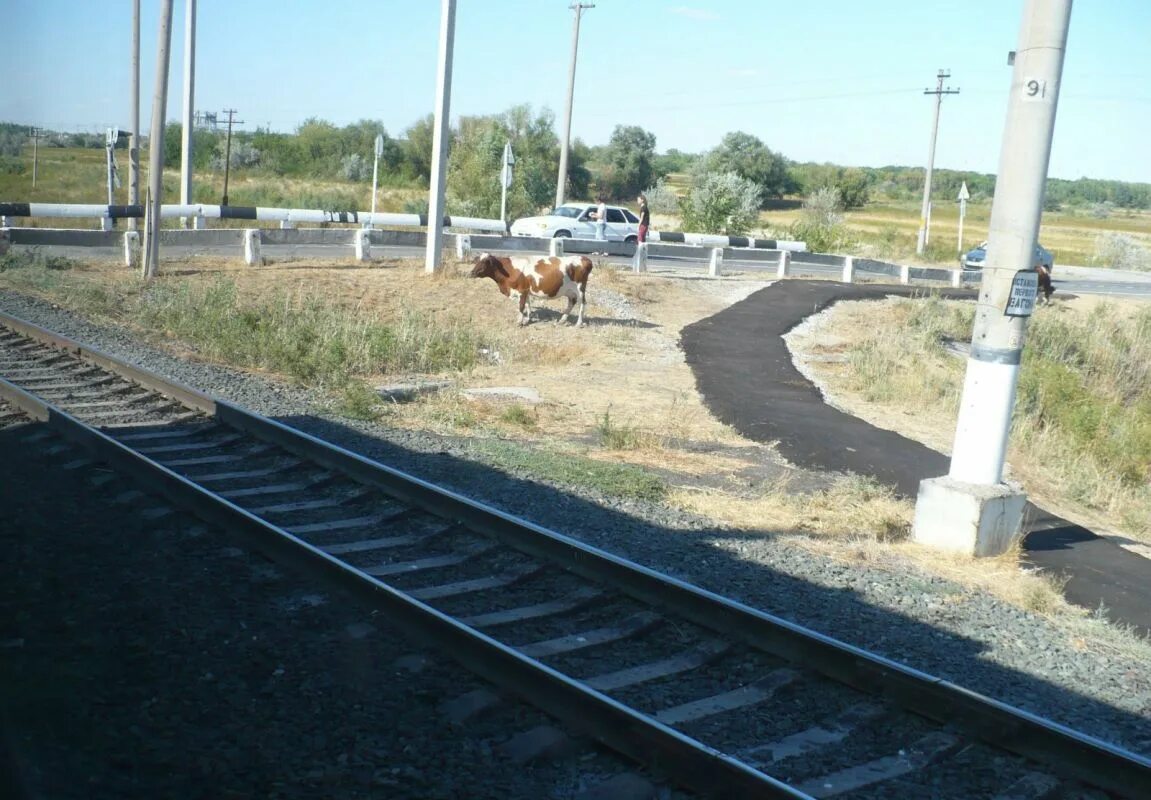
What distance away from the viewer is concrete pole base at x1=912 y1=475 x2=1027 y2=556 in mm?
9086

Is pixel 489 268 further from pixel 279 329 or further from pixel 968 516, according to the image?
Result: pixel 968 516

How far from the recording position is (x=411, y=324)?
Answer: 18234 mm

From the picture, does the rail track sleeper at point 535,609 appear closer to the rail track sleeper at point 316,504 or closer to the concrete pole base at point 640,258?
the rail track sleeper at point 316,504

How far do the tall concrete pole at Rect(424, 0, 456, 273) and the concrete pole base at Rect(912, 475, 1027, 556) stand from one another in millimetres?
15826

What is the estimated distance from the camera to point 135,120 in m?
32.2

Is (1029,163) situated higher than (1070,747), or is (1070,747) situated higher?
(1029,163)

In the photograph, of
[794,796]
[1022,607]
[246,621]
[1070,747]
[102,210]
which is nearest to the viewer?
[794,796]

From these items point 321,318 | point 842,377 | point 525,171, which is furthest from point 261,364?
point 525,171

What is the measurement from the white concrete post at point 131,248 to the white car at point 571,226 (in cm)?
1471

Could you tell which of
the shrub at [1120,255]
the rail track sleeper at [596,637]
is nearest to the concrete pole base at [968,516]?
the rail track sleeper at [596,637]

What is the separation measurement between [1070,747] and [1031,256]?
4978 millimetres

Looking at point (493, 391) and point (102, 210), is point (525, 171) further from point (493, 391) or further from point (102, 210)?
point (493, 391)

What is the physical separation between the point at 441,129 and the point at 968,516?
1696 centimetres

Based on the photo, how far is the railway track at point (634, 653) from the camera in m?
5.03
